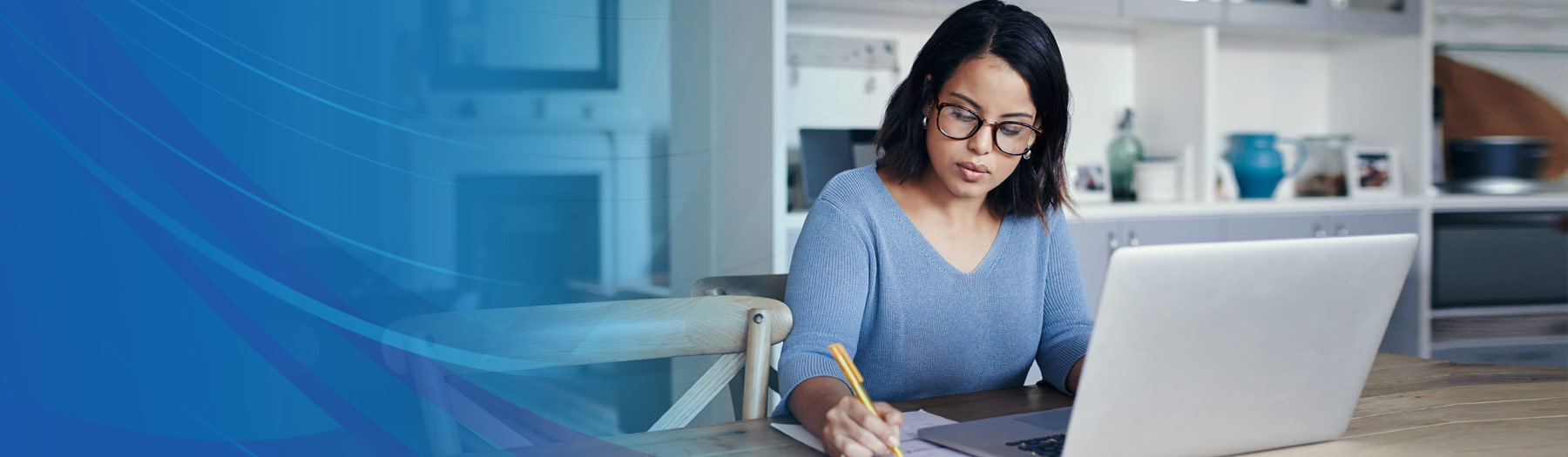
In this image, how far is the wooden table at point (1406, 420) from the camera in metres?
0.87

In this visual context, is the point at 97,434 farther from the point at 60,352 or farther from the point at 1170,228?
the point at 1170,228

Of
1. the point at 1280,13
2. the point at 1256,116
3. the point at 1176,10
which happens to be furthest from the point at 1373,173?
the point at 1176,10

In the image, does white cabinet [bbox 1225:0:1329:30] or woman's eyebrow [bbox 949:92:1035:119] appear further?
white cabinet [bbox 1225:0:1329:30]

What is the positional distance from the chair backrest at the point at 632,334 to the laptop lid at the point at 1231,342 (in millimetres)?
393

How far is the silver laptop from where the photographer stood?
713 millimetres

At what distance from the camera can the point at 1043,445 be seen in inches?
33.0

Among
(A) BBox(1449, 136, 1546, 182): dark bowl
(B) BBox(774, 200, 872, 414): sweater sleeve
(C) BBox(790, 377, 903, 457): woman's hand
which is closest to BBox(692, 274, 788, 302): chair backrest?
(B) BBox(774, 200, 872, 414): sweater sleeve

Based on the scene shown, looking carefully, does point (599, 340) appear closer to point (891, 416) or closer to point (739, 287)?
point (891, 416)

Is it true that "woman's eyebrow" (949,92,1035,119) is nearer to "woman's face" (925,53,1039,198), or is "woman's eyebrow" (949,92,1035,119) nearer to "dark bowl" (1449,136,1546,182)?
"woman's face" (925,53,1039,198)

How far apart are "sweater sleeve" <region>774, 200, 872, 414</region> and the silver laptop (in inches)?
7.8

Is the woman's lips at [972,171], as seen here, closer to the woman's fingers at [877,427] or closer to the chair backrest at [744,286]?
the chair backrest at [744,286]

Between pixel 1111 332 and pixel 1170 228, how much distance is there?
2429mm

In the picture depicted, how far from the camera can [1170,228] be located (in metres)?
2.97
